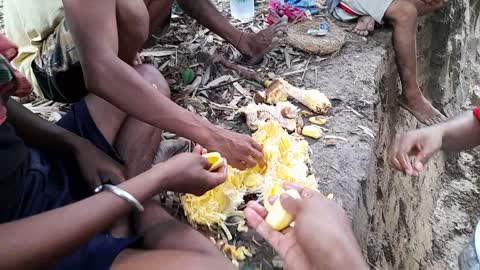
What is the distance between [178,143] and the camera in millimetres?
2371

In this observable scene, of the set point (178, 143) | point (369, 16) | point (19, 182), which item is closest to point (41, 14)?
point (178, 143)

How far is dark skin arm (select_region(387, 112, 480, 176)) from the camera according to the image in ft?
6.38

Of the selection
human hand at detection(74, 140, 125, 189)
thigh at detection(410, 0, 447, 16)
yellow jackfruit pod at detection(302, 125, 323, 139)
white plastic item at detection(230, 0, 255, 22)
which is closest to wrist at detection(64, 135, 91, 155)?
human hand at detection(74, 140, 125, 189)

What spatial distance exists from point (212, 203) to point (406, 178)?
177cm

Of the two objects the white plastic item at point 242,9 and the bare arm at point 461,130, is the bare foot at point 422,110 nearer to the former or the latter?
the white plastic item at point 242,9

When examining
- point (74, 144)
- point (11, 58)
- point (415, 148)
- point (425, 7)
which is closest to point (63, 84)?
point (74, 144)

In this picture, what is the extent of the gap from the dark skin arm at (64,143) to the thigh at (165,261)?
0.40 m

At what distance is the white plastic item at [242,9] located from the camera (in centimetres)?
359

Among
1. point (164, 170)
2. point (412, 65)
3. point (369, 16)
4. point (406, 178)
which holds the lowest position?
point (406, 178)

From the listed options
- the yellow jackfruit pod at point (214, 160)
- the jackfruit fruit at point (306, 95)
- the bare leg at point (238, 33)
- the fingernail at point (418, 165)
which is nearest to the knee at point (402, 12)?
the bare leg at point (238, 33)

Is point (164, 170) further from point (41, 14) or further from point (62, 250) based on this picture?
point (41, 14)

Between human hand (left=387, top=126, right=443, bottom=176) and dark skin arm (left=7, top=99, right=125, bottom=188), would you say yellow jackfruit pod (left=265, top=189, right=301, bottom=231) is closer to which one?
human hand (left=387, top=126, right=443, bottom=176)

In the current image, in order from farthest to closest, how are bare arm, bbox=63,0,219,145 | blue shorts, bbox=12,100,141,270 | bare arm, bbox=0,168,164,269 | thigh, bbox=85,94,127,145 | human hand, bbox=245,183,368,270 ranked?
thigh, bbox=85,94,127,145
bare arm, bbox=63,0,219,145
blue shorts, bbox=12,100,141,270
human hand, bbox=245,183,368,270
bare arm, bbox=0,168,164,269

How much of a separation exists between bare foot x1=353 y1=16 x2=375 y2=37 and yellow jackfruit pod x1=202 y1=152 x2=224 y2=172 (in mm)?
1849
